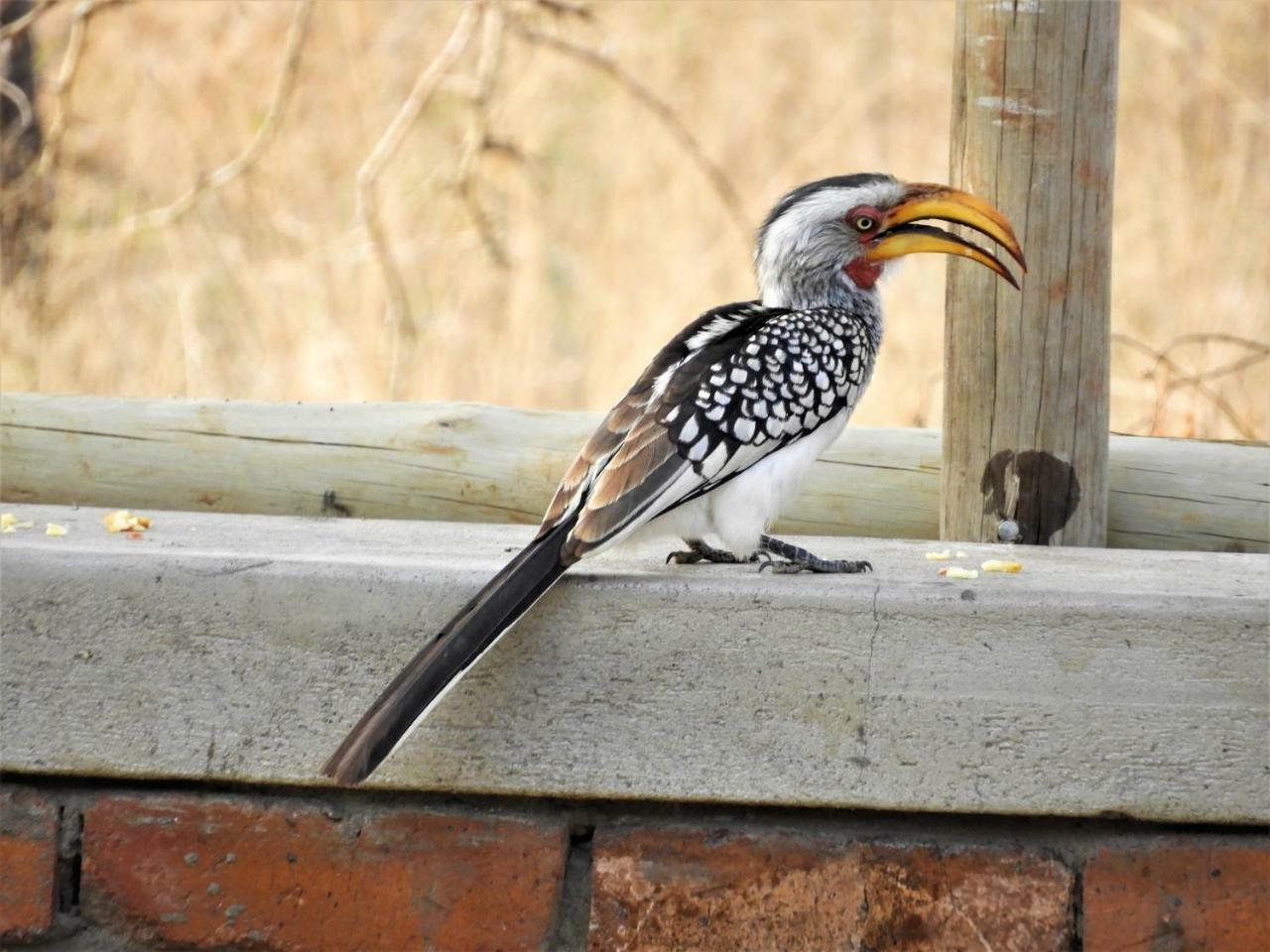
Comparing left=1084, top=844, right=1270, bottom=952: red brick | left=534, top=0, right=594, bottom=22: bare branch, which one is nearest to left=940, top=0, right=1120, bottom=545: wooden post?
left=1084, top=844, right=1270, bottom=952: red brick

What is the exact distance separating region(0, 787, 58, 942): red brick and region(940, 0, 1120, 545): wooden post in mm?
1366

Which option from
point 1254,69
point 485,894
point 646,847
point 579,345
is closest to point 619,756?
point 646,847

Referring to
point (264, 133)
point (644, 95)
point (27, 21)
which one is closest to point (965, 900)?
point (644, 95)

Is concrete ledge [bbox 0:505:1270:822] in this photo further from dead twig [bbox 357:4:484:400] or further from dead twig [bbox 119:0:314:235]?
dead twig [bbox 119:0:314:235]

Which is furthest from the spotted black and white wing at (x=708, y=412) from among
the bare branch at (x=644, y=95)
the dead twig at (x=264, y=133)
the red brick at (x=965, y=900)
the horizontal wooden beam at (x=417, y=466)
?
the dead twig at (x=264, y=133)

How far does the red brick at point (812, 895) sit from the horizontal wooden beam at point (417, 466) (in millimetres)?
822

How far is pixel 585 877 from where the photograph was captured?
70.7 inches

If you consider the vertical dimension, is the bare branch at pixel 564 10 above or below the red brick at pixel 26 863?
above

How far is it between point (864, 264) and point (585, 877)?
105cm

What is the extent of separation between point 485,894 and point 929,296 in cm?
339

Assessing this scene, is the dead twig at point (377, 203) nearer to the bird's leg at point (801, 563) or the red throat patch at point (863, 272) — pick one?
the red throat patch at point (863, 272)

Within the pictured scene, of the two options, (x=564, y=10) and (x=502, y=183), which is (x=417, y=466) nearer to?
(x=564, y=10)

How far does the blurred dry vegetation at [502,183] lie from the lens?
4.61 metres

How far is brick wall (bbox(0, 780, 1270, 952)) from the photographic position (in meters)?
1.73
